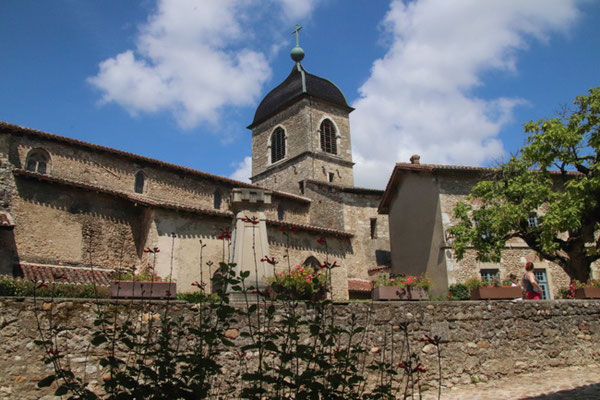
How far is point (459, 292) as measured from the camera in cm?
1658

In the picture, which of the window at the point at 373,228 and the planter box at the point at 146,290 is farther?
the window at the point at 373,228

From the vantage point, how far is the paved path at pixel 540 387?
6215mm

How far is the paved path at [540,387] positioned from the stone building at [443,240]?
910 centimetres

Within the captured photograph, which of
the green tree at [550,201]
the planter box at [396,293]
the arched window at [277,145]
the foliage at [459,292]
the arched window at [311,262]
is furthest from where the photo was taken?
the arched window at [277,145]

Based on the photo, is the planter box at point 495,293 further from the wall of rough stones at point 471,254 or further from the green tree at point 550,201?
the wall of rough stones at point 471,254

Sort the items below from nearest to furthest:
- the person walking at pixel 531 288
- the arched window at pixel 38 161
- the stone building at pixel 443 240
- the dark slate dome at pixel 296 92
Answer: the person walking at pixel 531 288 < the stone building at pixel 443 240 < the arched window at pixel 38 161 < the dark slate dome at pixel 296 92

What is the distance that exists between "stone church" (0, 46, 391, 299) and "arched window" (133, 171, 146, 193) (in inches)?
2.2

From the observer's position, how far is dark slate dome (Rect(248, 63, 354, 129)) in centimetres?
3859

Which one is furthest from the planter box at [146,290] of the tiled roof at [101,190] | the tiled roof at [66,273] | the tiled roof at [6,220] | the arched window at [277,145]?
the arched window at [277,145]

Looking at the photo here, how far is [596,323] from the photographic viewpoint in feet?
28.4

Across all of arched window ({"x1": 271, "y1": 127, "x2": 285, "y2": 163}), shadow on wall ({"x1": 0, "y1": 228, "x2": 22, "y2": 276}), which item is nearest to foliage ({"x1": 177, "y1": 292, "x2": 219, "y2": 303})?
shadow on wall ({"x1": 0, "y1": 228, "x2": 22, "y2": 276})

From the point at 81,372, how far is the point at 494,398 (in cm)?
534

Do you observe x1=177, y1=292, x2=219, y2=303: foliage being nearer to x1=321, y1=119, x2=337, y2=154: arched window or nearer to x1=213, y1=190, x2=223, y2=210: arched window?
x1=213, y1=190, x2=223, y2=210: arched window

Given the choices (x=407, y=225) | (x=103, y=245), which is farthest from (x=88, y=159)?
(x=407, y=225)
